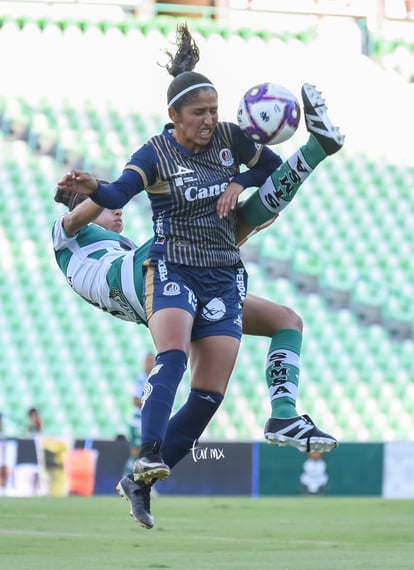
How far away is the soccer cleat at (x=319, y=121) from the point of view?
18.3ft

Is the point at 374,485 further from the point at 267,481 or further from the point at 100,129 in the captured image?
the point at 100,129

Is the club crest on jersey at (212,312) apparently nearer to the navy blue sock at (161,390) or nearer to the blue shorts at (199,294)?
the blue shorts at (199,294)

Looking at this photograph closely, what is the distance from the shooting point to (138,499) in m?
5.51

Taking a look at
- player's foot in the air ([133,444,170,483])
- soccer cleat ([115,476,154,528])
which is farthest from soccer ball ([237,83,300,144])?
soccer cleat ([115,476,154,528])

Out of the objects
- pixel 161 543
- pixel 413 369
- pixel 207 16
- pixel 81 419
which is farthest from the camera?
pixel 207 16

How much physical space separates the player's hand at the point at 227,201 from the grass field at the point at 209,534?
179 cm

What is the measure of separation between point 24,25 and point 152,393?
1469 centimetres

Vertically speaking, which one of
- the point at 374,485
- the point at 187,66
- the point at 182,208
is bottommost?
the point at 374,485

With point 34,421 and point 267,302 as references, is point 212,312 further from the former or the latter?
point 34,421

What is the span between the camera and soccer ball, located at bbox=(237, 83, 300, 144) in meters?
5.68

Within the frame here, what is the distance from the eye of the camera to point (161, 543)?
7.87 meters

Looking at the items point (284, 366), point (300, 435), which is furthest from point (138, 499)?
point (284, 366)

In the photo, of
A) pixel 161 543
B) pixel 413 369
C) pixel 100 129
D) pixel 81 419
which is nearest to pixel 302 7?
pixel 100 129

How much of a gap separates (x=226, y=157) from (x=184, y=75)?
17.4 inches
